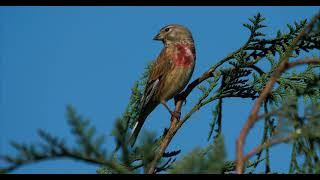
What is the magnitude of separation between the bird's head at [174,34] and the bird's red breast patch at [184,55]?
0.66 ft

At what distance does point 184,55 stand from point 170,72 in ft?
1.00

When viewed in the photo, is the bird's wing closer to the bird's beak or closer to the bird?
the bird

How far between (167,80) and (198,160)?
195 inches

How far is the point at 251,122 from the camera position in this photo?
1.70m

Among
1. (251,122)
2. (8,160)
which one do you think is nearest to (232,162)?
(251,122)

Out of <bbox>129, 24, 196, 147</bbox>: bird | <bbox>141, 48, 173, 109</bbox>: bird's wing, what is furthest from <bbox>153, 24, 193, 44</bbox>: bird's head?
<bbox>141, 48, 173, 109</bbox>: bird's wing

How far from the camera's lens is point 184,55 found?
22.1 ft

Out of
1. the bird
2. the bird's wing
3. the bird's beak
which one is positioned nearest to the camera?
the bird

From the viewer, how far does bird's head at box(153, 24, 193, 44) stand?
7.16 meters

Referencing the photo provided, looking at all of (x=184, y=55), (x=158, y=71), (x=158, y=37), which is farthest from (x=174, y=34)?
(x=158, y=71)

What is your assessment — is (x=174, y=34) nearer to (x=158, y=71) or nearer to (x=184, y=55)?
(x=184, y=55)

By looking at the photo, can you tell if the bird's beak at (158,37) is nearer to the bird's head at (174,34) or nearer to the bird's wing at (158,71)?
the bird's head at (174,34)
